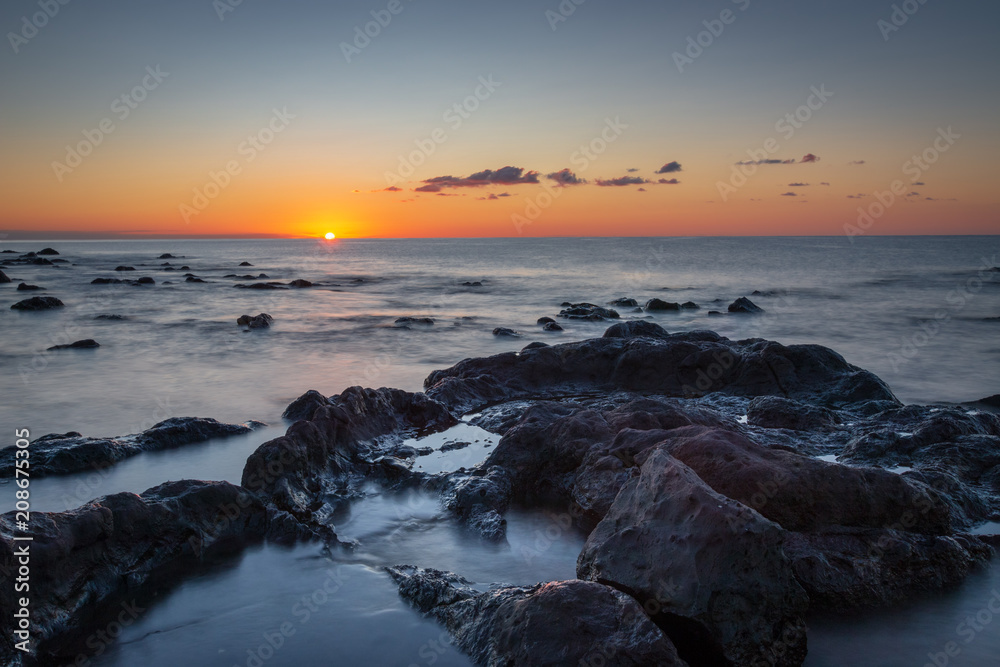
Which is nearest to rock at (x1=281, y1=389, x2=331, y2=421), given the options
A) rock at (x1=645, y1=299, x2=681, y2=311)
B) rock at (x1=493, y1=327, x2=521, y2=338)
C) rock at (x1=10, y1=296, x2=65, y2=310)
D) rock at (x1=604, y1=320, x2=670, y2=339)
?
rock at (x1=604, y1=320, x2=670, y2=339)

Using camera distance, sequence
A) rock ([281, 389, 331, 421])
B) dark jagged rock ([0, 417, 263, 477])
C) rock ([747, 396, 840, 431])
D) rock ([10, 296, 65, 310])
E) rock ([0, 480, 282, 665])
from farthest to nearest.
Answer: rock ([10, 296, 65, 310])
rock ([281, 389, 331, 421])
rock ([747, 396, 840, 431])
dark jagged rock ([0, 417, 263, 477])
rock ([0, 480, 282, 665])

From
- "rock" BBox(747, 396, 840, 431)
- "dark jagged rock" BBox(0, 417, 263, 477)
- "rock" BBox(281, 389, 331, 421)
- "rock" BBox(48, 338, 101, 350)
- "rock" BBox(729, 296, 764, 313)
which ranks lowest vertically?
"rock" BBox(48, 338, 101, 350)

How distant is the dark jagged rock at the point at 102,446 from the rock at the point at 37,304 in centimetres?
2173

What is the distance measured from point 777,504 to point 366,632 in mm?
3148

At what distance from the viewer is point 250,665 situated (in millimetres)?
3740

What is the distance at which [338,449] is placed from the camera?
681 centimetres

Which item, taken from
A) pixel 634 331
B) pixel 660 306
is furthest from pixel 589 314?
pixel 634 331

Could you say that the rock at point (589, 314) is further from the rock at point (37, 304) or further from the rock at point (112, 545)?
the rock at point (37, 304)

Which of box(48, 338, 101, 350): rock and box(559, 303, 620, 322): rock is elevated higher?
box(559, 303, 620, 322): rock

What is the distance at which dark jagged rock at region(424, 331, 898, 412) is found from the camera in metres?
9.45

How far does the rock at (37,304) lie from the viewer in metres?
24.5

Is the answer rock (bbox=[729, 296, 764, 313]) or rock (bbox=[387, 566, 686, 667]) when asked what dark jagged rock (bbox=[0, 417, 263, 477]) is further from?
rock (bbox=[729, 296, 764, 313])

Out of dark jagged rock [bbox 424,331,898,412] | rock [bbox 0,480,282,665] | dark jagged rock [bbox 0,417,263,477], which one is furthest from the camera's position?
dark jagged rock [bbox 424,331,898,412]

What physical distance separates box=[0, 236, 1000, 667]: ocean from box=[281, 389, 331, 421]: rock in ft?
0.99
